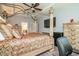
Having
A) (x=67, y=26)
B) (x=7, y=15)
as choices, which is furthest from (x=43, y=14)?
(x=7, y=15)

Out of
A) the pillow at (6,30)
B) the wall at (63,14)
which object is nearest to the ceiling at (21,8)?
the wall at (63,14)

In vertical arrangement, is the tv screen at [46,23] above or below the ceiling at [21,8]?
below

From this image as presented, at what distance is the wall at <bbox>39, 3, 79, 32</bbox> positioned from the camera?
1751mm

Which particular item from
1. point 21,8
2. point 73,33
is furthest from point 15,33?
point 73,33

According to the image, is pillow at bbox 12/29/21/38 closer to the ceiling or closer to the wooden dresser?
the ceiling

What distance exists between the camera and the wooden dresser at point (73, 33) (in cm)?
181

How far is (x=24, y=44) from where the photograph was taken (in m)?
1.71

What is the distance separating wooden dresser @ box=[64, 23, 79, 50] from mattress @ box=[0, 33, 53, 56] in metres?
0.30

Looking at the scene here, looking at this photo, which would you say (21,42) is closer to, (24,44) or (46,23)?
(24,44)

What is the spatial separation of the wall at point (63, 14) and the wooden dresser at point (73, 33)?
0.28ft

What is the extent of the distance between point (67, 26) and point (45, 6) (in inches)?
18.4

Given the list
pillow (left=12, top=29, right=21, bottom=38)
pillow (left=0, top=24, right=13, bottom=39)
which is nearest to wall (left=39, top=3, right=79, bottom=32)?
pillow (left=12, top=29, right=21, bottom=38)

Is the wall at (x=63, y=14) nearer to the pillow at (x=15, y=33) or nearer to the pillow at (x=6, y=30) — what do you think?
the pillow at (x=15, y=33)

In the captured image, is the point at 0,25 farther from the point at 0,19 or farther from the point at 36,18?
the point at 36,18
